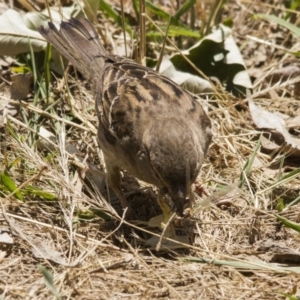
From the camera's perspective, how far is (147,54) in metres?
7.32

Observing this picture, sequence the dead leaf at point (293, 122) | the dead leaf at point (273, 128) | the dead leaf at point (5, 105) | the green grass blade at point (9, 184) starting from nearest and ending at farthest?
the green grass blade at point (9, 184)
the dead leaf at point (273, 128)
the dead leaf at point (5, 105)
the dead leaf at point (293, 122)

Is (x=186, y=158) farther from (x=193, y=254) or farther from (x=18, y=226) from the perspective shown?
(x=18, y=226)

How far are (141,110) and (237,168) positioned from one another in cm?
112

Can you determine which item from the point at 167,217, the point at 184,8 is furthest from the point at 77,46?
the point at 167,217

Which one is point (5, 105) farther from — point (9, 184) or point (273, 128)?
point (273, 128)

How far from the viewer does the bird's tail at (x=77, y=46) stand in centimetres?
640

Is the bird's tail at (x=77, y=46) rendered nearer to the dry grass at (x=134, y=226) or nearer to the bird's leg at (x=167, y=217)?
the dry grass at (x=134, y=226)

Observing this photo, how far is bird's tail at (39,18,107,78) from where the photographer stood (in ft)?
21.0

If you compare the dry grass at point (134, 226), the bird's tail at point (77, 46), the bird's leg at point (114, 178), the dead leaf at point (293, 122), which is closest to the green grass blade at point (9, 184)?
the dry grass at point (134, 226)

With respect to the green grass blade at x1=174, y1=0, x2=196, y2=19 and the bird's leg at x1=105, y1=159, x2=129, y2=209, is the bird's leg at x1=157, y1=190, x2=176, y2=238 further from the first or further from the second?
the green grass blade at x1=174, y1=0, x2=196, y2=19

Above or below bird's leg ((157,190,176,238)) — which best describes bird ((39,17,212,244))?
above

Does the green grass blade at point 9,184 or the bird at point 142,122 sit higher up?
the bird at point 142,122

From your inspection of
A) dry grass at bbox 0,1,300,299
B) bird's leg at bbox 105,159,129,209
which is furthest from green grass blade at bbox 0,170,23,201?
bird's leg at bbox 105,159,129,209

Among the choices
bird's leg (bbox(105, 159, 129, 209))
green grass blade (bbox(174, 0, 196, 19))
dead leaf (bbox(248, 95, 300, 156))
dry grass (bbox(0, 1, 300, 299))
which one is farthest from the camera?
green grass blade (bbox(174, 0, 196, 19))
